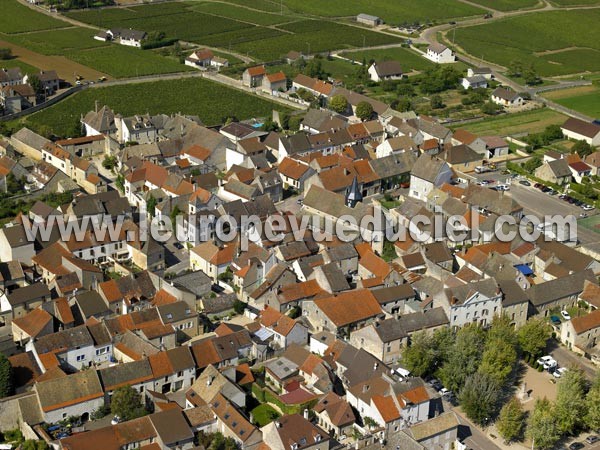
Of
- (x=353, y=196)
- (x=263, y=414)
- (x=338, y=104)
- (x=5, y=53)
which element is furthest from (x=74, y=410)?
(x=5, y=53)

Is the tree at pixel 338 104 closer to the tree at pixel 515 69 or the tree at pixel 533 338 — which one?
the tree at pixel 515 69

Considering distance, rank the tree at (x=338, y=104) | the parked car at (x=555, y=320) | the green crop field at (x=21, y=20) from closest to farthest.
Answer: the parked car at (x=555, y=320), the tree at (x=338, y=104), the green crop field at (x=21, y=20)

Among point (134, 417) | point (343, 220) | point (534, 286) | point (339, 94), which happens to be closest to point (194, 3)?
point (339, 94)

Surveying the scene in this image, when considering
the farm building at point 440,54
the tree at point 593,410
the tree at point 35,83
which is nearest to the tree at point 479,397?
the tree at point 593,410

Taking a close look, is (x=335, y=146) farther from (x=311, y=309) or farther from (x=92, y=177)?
(x=311, y=309)

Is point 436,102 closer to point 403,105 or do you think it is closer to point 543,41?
point 403,105

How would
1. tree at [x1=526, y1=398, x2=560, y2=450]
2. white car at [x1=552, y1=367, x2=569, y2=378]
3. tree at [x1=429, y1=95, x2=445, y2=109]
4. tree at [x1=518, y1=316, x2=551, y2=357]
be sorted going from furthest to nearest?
tree at [x1=429, y1=95, x2=445, y2=109] < tree at [x1=518, y1=316, x2=551, y2=357] < white car at [x1=552, y1=367, x2=569, y2=378] < tree at [x1=526, y1=398, x2=560, y2=450]

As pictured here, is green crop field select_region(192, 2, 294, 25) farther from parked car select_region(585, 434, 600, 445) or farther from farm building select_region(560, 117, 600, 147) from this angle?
parked car select_region(585, 434, 600, 445)

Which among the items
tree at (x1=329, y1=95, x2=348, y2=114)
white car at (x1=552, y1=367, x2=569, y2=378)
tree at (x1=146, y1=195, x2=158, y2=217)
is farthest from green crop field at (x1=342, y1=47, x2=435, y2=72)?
white car at (x1=552, y1=367, x2=569, y2=378)
